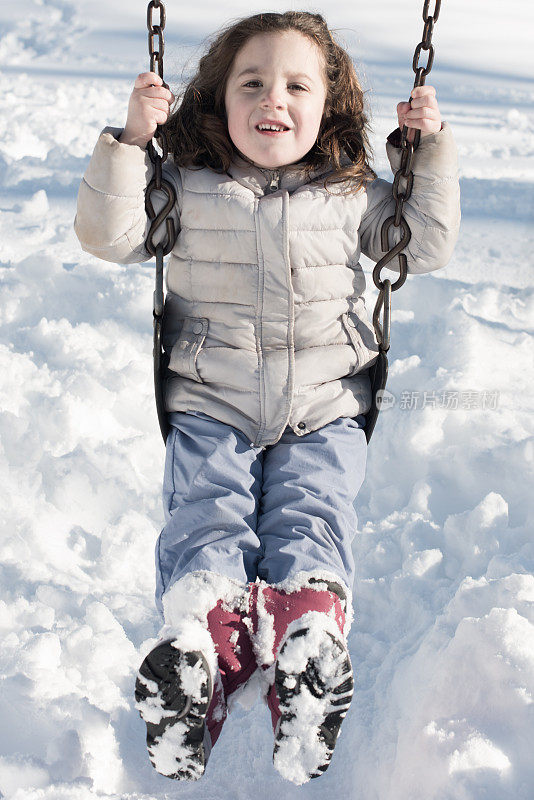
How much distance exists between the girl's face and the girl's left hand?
0.58ft

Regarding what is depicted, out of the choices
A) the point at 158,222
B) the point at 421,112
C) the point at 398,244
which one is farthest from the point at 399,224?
the point at 158,222

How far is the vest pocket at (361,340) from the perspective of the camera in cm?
154

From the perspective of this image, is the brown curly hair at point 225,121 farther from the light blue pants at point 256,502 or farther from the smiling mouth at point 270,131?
the light blue pants at point 256,502

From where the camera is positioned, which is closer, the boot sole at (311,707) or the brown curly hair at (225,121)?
the boot sole at (311,707)

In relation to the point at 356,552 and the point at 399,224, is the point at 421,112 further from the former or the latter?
the point at 356,552

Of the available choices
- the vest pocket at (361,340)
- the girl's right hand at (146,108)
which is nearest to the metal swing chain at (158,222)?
the girl's right hand at (146,108)

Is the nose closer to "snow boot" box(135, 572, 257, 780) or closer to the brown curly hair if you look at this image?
the brown curly hair

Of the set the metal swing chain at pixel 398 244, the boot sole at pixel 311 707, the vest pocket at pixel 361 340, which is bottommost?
the boot sole at pixel 311 707

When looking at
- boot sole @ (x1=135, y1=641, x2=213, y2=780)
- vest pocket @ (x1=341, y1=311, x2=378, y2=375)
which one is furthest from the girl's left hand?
boot sole @ (x1=135, y1=641, x2=213, y2=780)

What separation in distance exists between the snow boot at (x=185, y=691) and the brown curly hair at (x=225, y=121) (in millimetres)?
892

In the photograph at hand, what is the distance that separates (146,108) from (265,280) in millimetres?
399

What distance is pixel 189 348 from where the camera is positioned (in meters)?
1.48

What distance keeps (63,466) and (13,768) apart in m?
1.09

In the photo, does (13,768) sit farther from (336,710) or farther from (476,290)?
(476,290)
